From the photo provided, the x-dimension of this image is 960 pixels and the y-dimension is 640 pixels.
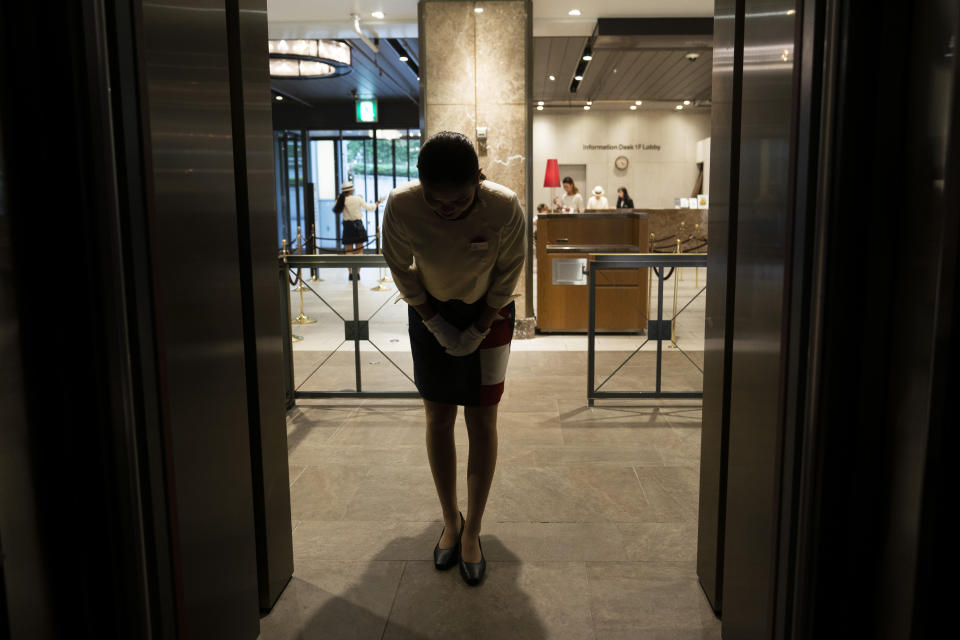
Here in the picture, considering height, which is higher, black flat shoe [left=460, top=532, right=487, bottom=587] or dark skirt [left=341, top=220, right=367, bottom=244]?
dark skirt [left=341, top=220, right=367, bottom=244]

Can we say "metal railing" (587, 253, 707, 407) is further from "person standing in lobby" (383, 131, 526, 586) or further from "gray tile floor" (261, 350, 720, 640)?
"person standing in lobby" (383, 131, 526, 586)

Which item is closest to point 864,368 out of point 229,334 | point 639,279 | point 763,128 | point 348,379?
point 763,128

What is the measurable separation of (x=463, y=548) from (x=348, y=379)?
300 cm

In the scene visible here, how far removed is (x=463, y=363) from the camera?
2242 millimetres

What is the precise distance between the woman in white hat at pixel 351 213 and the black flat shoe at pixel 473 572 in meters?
9.32

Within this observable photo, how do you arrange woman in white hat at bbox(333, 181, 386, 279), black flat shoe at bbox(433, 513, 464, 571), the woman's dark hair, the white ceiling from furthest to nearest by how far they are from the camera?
woman in white hat at bbox(333, 181, 386, 279)
the white ceiling
black flat shoe at bbox(433, 513, 464, 571)
the woman's dark hair

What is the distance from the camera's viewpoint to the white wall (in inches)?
673

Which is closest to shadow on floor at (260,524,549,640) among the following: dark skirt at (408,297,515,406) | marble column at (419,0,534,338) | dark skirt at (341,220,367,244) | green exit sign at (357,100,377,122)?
dark skirt at (408,297,515,406)

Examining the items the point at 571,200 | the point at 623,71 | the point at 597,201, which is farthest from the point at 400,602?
the point at 623,71

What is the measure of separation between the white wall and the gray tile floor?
44.9 ft

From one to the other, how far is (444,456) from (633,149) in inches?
631

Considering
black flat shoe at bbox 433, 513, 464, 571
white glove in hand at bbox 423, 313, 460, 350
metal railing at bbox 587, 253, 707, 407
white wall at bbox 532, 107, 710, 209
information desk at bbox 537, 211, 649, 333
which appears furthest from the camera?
white wall at bbox 532, 107, 710, 209

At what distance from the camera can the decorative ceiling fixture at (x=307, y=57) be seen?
971 centimetres

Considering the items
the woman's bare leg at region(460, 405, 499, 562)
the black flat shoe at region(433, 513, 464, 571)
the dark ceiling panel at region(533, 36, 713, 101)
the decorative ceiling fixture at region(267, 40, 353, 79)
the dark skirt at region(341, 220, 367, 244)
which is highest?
the dark ceiling panel at region(533, 36, 713, 101)
